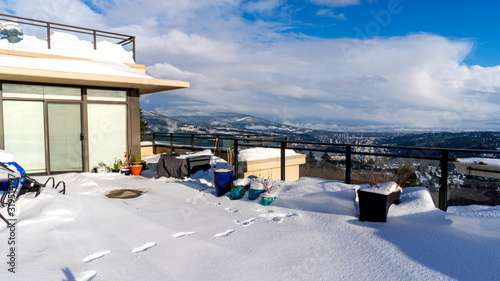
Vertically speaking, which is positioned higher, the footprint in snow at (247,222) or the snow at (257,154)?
the snow at (257,154)

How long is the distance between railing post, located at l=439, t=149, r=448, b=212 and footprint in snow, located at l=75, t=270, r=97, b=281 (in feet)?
13.5

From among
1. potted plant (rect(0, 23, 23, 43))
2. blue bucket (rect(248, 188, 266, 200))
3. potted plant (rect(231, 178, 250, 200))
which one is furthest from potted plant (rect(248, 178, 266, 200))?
potted plant (rect(0, 23, 23, 43))

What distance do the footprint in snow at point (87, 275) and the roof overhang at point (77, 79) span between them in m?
5.81

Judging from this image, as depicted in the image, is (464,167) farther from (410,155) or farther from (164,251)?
(164,251)

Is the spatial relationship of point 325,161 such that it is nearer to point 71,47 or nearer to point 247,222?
point 247,222

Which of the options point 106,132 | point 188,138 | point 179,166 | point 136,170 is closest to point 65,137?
point 106,132

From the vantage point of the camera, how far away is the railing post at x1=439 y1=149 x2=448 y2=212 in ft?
12.7

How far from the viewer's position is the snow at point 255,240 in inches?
94.9

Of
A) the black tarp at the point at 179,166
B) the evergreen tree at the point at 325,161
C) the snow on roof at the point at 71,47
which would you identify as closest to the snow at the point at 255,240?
the evergreen tree at the point at 325,161

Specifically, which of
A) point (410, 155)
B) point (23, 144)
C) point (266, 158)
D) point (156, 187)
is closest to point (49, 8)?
point (23, 144)

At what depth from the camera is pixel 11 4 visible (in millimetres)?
8500

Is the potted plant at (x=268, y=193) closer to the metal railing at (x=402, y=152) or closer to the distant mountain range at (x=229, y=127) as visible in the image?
the metal railing at (x=402, y=152)

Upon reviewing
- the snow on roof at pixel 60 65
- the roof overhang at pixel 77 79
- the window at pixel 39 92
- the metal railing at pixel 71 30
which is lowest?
the window at pixel 39 92

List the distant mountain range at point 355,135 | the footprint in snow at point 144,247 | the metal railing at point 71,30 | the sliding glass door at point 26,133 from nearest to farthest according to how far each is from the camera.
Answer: the footprint in snow at point 144,247 < the distant mountain range at point 355,135 < the sliding glass door at point 26,133 < the metal railing at point 71,30
